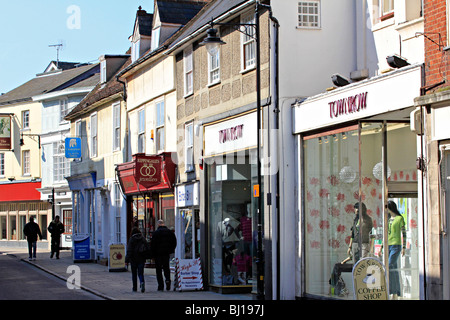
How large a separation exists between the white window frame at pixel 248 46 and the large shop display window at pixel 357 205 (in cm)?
296

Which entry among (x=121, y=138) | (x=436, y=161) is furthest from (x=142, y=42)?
(x=436, y=161)

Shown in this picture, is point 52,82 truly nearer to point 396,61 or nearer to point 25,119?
point 25,119

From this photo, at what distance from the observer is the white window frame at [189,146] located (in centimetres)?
2319

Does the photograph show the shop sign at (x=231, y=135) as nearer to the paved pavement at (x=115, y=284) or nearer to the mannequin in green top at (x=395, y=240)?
the paved pavement at (x=115, y=284)

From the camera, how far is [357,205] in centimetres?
1555

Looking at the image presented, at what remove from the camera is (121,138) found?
31359mm

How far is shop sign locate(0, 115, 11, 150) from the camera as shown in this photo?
52156mm

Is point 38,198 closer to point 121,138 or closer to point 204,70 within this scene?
point 121,138

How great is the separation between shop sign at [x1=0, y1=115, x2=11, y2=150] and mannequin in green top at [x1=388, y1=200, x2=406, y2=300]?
4143 cm

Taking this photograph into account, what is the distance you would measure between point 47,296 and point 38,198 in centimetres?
3384

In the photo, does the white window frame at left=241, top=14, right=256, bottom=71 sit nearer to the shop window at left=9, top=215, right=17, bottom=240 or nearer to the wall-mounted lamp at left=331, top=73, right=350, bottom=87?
the wall-mounted lamp at left=331, top=73, right=350, bottom=87

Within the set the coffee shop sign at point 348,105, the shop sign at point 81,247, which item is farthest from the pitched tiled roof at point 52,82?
the coffee shop sign at point 348,105

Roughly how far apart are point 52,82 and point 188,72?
110ft

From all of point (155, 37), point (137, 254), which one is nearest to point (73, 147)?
point (155, 37)
